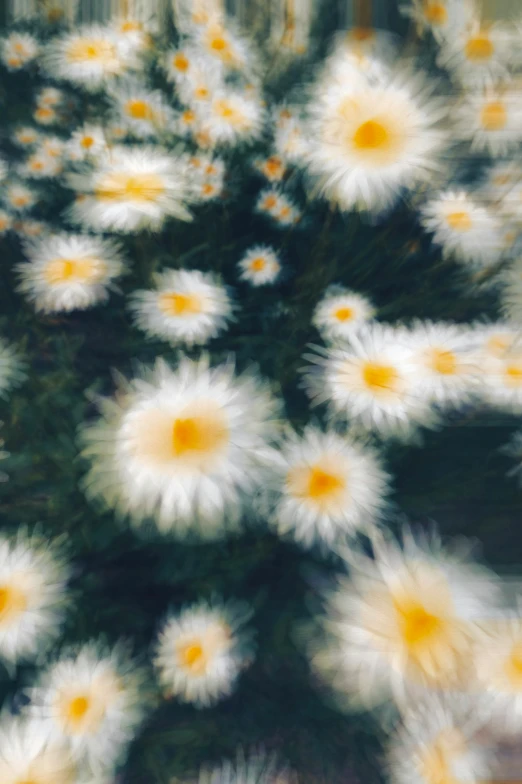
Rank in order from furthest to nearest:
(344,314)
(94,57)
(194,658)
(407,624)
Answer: (94,57)
(344,314)
(194,658)
(407,624)

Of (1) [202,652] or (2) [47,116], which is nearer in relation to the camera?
(1) [202,652]

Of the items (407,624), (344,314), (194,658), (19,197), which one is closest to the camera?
(407,624)

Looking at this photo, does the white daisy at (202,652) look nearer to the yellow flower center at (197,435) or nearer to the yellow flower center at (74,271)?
the yellow flower center at (197,435)

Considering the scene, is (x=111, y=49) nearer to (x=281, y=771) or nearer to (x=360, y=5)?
(x=360, y=5)

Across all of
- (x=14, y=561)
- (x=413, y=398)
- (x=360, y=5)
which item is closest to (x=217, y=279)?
(x=413, y=398)

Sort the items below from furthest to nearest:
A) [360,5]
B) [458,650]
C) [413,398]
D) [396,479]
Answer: [360,5] → [396,479] → [413,398] → [458,650]

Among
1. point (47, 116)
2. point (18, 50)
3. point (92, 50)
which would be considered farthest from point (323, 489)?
point (18, 50)

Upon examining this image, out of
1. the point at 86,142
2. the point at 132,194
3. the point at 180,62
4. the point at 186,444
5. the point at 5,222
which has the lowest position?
the point at 186,444

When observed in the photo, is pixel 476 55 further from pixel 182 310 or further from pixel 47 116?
pixel 47 116
